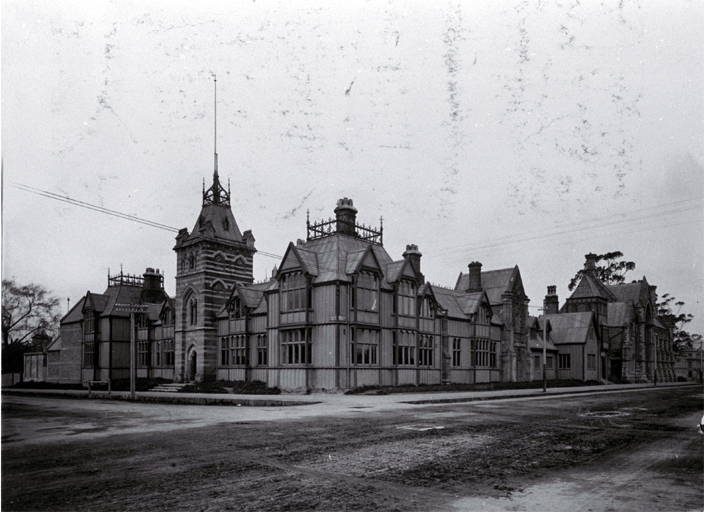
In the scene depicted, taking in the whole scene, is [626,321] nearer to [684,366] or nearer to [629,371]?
[629,371]

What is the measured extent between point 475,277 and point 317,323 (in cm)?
2444

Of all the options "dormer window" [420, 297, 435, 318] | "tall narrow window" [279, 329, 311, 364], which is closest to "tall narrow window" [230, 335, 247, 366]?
"tall narrow window" [279, 329, 311, 364]

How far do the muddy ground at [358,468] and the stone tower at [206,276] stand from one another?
86.9 ft

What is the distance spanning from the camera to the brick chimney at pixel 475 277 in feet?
180

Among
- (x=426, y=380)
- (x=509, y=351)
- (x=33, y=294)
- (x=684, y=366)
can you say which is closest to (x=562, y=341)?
(x=509, y=351)

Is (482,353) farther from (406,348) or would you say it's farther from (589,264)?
(589,264)

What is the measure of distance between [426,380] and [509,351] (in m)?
12.4

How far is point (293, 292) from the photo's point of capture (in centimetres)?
3631

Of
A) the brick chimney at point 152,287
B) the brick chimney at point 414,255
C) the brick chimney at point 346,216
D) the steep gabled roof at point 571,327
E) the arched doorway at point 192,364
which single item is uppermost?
the brick chimney at point 346,216

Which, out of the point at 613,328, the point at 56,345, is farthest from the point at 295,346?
the point at 613,328

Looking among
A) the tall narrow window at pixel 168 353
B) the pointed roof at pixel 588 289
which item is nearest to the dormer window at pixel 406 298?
the tall narrow window at pixel 168 353

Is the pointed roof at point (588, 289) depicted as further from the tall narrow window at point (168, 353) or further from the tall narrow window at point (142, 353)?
the tall narrow window at point (142, 353)

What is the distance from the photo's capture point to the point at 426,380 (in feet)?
135

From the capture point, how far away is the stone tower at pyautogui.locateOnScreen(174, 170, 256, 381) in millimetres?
43531
